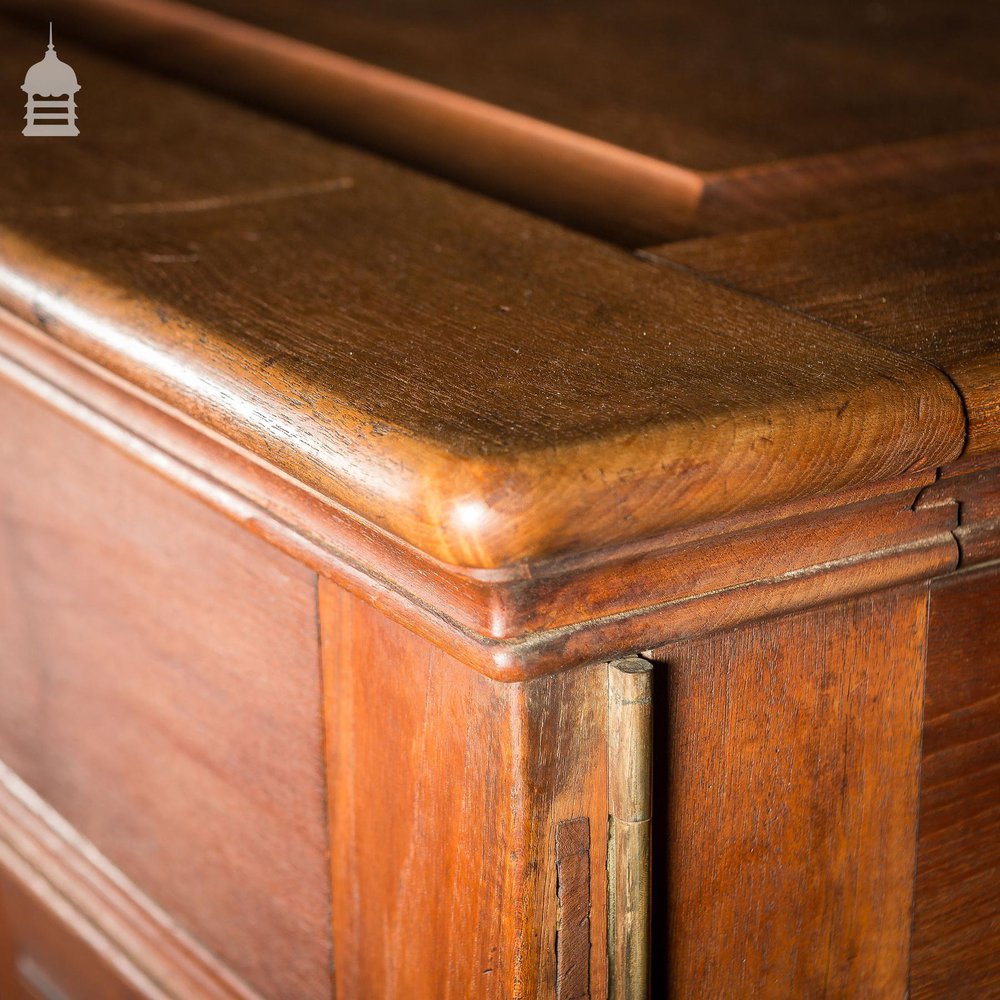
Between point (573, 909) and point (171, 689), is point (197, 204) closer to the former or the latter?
point (171, 689)

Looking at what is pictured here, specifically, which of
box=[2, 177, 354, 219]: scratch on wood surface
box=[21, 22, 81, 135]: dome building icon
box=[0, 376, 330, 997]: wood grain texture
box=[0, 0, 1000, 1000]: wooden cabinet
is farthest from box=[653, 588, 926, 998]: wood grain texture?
box=[21, 22, 81, 135]: dome building icon

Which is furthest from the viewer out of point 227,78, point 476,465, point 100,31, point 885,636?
point 100,31

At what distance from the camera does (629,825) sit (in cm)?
47

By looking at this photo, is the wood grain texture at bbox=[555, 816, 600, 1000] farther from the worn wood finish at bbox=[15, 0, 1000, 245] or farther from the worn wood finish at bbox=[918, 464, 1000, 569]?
the worn wood finish at bbox=[15, 0, 1000, 245]

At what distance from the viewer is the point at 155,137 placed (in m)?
0.78

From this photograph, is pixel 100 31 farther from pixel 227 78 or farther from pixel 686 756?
pixel 686 756

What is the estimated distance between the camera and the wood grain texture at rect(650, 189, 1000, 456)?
484 mm

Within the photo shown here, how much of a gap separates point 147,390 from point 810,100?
462 millimetres

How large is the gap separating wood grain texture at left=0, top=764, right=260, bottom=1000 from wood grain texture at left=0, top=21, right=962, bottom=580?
295 mm

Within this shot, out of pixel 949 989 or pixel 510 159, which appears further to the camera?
pixel 510 159

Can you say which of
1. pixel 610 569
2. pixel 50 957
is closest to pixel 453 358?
pixel 610 569

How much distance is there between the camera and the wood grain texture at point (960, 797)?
533 millimetres

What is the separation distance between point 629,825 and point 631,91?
0.51 metres

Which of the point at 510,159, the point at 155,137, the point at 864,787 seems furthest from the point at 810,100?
the point at 864,787
